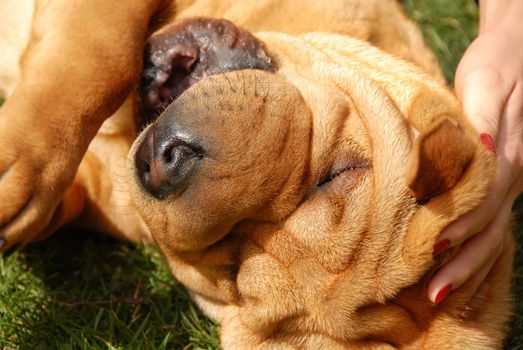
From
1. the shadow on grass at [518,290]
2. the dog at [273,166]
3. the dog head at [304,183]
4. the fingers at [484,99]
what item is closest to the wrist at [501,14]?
the fingers at [484,99]

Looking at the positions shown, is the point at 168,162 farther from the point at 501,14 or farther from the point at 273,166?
the point at 501,14

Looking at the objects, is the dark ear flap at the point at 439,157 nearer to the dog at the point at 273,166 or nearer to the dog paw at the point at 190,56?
the dog at the point at 273,166

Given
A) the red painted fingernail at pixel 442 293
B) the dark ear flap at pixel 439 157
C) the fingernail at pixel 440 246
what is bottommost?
the red painted fingernail at pixel 442 293

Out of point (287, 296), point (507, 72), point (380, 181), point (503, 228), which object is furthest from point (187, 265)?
point (507, 72)

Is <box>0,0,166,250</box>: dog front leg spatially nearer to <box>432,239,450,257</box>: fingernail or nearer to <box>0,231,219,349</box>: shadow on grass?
<box>0,231,219,349</box>: shadow on grass

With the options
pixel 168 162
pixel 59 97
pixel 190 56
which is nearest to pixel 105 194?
pixel 59 97

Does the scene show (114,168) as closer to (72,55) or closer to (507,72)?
(72,55)

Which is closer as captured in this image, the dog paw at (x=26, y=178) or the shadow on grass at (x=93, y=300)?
the dog paw at (x=26, y=178)
